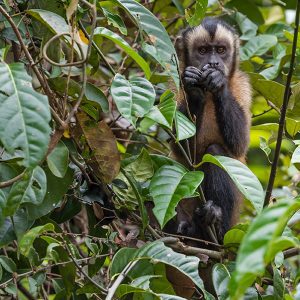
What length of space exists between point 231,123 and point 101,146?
1.42 metres

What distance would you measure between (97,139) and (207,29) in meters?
2.01

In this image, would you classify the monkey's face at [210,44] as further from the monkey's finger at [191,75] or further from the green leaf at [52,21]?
the green leaf at [52,21]

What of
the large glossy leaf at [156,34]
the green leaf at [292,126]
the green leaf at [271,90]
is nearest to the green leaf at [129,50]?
the large glossy leaf at [156,34]

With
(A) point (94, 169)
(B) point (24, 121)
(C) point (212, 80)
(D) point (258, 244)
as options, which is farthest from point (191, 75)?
(D) point (258, 244)

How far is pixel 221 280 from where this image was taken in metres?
2.93

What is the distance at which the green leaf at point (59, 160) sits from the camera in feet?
8.70

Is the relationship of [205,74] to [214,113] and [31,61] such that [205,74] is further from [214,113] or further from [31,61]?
[31,61]

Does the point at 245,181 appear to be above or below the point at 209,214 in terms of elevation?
above

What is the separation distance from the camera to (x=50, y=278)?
11.8ft

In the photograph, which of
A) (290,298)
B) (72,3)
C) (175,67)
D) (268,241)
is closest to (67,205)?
(175,67)

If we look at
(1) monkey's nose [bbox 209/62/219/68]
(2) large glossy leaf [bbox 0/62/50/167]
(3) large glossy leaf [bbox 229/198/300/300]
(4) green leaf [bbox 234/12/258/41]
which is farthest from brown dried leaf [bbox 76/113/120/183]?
(4) green leaf [bbox 234/12/258/41]

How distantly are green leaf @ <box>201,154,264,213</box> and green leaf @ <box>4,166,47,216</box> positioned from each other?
770mm

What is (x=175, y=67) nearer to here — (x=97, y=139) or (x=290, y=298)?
(x=97, y=139)

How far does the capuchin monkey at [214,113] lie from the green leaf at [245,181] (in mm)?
996
